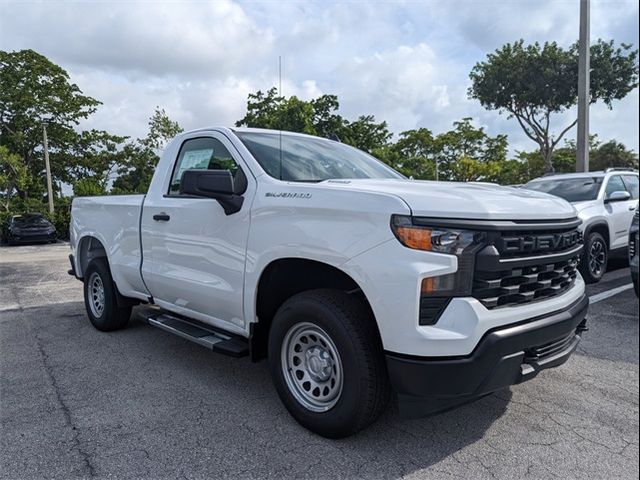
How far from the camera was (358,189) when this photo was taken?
2.85 meters

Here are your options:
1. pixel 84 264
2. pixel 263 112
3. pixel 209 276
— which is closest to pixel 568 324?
pixel 209 276

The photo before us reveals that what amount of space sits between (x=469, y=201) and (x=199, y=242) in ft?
6.93

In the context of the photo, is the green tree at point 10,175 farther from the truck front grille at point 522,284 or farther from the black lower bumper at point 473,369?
the truck front grille at point 522,284

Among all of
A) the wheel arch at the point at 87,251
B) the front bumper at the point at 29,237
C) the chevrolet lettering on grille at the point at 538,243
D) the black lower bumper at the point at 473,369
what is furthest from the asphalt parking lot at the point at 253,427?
the front bumper at the point at 29,237

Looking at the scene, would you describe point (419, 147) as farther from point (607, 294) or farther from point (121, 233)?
point (121, 233)

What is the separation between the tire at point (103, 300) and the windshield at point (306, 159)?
2.56 meters

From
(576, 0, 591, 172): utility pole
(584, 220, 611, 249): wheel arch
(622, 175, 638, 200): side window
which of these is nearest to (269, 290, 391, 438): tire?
(584, 220, 611, 249): wheel arch

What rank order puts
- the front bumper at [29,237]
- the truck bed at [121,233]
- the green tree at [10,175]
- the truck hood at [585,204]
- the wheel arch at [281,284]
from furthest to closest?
the green tree at [10,175]
the front bumper at [29,237]
the truck hood at [585,204]
the truck bed at [121,233]
the wheel arch at [281,284]

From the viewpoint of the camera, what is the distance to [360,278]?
2.67 meters

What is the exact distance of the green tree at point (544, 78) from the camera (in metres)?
20.6

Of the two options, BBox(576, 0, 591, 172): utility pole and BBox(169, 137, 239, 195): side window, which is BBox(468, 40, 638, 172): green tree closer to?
BBox(576, 0, 591, 172): utility pole

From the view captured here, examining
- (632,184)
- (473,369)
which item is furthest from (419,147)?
(473,369)

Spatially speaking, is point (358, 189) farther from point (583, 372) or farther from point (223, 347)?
point (583, 372)

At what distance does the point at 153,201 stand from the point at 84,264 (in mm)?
2215
